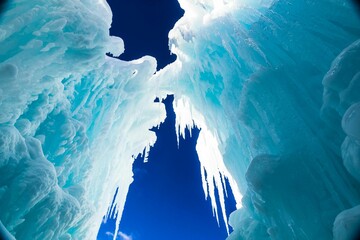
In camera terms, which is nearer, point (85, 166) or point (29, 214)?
point (29, 214)

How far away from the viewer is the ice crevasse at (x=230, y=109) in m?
4.45

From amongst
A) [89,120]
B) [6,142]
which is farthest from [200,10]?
[6,142]

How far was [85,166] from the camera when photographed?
9211 mm

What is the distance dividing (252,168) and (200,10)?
8.03 m

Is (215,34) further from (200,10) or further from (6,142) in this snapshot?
(6,142)

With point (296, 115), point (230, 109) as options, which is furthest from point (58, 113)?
point (296, 115)

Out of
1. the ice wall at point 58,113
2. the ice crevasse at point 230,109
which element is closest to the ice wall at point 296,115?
the ice crevasse at point 230,109

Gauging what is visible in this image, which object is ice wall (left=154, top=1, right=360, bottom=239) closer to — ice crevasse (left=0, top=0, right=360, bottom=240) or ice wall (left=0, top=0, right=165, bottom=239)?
ice crevasse (left=0, top=0, right=360, bottom=240)

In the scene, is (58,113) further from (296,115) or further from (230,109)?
(296,115)

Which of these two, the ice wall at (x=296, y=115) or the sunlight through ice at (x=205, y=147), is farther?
the sunlight through ice at (x=205, y=147)

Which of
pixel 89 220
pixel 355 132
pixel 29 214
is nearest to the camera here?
pixel 355 132

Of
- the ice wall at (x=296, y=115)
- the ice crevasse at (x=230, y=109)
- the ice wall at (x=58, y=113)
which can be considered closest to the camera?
the ice wall at (x=296, y=115)

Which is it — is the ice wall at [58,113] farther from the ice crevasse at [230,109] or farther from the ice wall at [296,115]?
the ice wall at [296,115]

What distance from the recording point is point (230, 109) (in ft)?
25.7
